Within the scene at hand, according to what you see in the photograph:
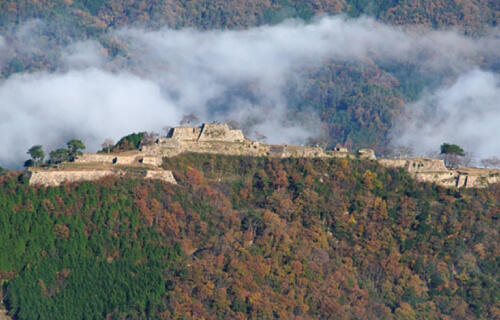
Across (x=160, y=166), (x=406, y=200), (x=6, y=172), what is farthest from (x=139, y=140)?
(x=406, y=200)

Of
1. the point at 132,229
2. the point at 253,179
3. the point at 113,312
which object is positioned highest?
the point at 253,179

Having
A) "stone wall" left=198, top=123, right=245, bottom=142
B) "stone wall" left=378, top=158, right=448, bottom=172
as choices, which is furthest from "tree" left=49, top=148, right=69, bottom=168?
"stone wall" left=378, top=158, right=448, bottom=172

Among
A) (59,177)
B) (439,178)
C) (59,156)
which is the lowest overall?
(59,177)

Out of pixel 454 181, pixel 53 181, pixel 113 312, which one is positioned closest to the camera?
pixel 113 312

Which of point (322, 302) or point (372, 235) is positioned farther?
point (372, 235)

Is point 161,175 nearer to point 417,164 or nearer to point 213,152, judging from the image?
point 213,152

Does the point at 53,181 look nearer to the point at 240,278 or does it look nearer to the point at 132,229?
the point at 132,229

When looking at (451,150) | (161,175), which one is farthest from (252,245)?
(451,150)
